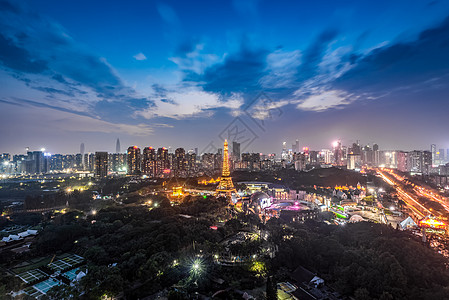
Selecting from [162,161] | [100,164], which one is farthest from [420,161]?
[100,164]

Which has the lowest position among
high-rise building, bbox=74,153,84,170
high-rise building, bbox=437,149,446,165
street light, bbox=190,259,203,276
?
street light, bbox=190,259,203,276

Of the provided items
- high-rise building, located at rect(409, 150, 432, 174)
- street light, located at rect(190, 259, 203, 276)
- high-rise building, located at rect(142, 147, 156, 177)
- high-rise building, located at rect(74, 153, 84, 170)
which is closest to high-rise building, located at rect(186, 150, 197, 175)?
high-rise building, located at rect(142, 147, 156, 177)

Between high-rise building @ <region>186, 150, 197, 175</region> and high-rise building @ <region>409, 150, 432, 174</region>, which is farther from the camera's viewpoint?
high-rise building @ <region>186, 150, 197, 175</region>

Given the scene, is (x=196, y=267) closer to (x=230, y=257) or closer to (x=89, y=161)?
(x=230, y=257)

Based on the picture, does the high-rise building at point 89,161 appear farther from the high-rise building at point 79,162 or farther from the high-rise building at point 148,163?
the high-rise building at point 148,163

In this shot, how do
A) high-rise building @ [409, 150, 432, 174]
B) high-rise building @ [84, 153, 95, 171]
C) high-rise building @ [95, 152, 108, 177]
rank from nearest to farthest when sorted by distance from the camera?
high-rise building @ [95, 152, 108, 177] < high-rise building @ [409, 150, 432, 174] < high-rise building @ [84, 153, 95, 171]

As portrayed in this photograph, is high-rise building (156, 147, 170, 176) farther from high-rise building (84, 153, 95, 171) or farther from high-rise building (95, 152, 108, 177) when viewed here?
high-rise building (84, 153, 95, 171)

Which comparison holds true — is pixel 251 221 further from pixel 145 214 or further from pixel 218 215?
pixel 145 214

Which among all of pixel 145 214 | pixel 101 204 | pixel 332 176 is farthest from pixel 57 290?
pixel 332 176

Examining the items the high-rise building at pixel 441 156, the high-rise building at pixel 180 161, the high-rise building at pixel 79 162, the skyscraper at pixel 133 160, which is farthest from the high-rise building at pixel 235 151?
the high-rise building at pixel 441 156
